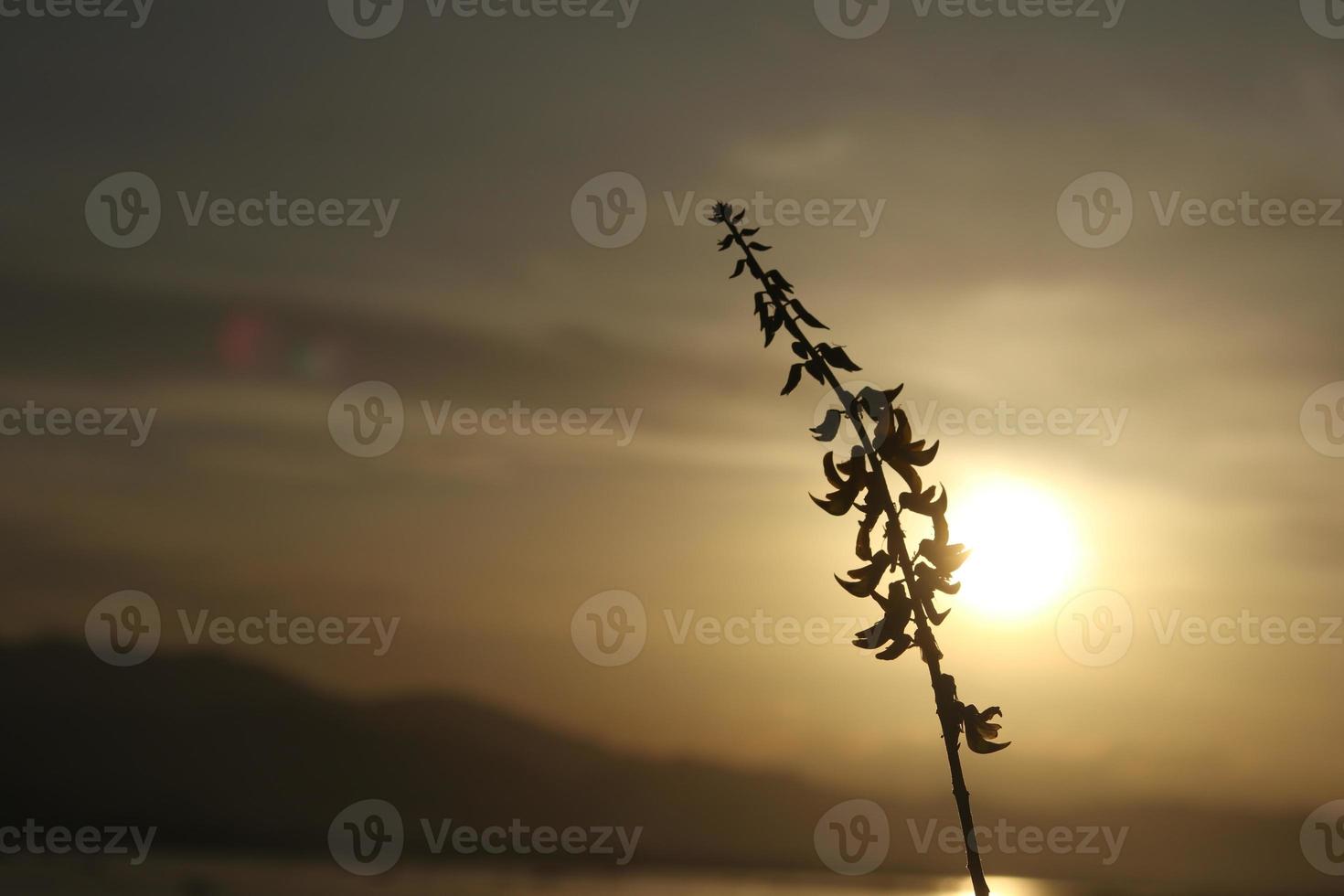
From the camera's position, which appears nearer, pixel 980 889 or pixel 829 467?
pixel 980 889

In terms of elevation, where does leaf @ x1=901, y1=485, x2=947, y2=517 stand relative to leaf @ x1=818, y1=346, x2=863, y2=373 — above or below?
below

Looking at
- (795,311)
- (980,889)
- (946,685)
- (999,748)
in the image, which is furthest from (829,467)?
(980,889)

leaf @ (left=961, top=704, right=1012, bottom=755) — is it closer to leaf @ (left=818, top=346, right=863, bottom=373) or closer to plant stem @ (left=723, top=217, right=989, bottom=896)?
plant stem @ (left=723, top=217, right=989, bottom=896)

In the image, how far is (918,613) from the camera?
523 centimetres

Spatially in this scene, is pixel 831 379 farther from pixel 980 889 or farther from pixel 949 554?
pixel 980 889

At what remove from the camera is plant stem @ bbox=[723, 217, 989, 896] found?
5023 mm

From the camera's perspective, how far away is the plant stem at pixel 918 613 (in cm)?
502

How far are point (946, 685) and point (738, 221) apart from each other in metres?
2.36

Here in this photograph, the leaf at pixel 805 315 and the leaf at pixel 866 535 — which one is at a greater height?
the leaf at pixel 805 315

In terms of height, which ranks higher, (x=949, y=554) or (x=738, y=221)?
(x=738, y=221)

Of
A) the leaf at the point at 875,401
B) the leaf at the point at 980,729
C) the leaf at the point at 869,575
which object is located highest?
the leaf at the point at 875,401

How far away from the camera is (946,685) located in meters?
5.21

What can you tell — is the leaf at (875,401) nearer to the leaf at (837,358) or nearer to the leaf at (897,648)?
the leaf at (837,358)

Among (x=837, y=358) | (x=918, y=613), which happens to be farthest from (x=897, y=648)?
(x=837, y=358)
